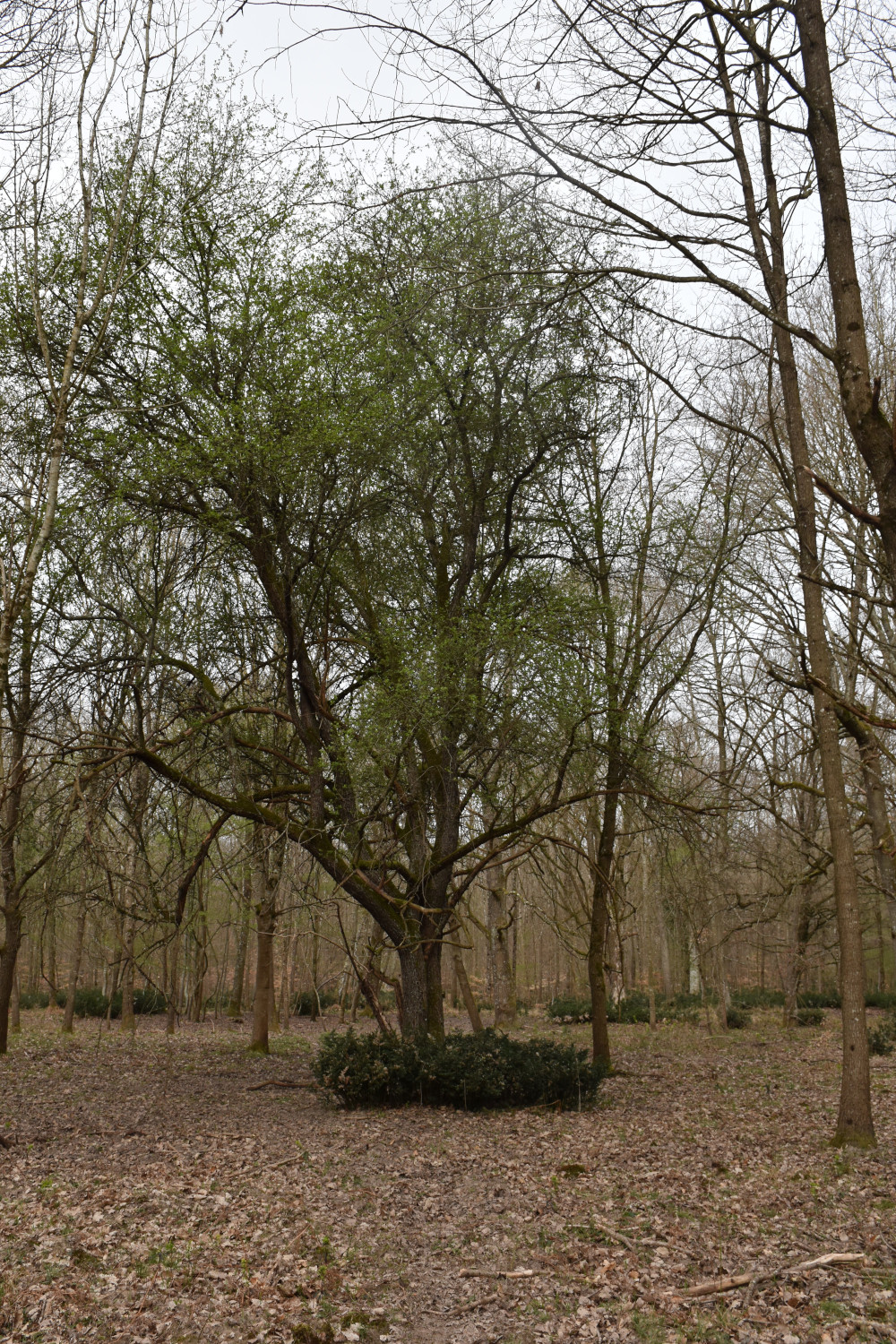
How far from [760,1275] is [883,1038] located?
12.6 metres

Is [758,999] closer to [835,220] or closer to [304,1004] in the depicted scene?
[304,1004]

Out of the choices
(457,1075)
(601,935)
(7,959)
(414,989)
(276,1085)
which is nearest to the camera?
(457,1075)

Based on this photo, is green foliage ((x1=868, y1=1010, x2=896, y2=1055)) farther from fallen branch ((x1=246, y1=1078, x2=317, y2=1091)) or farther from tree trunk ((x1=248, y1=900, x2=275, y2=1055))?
tree trunk ((x1=248, y1=900, x2=275, y2=1055))

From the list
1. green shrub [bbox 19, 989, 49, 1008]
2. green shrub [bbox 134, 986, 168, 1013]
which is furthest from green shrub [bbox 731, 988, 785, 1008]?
green shrub [bbox 19, 989, 49, 1008]

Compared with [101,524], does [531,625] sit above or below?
below

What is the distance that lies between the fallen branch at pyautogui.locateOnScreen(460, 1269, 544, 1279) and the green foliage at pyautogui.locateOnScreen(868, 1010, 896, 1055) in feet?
34.5

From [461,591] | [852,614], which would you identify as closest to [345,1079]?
[461,591]

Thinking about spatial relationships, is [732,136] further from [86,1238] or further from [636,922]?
[636,922]

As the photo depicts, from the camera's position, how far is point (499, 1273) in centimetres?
469

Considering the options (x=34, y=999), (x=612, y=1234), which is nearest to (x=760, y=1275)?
(x=612, y=1234)

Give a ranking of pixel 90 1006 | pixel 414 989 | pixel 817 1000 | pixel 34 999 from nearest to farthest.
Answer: pixel 414 989
pixel 817 1000
pixel 90 1006
pixel 34 999

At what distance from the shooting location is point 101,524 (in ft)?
27.9

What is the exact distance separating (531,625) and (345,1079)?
525 centimetres

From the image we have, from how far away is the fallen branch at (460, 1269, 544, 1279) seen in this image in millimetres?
4625
